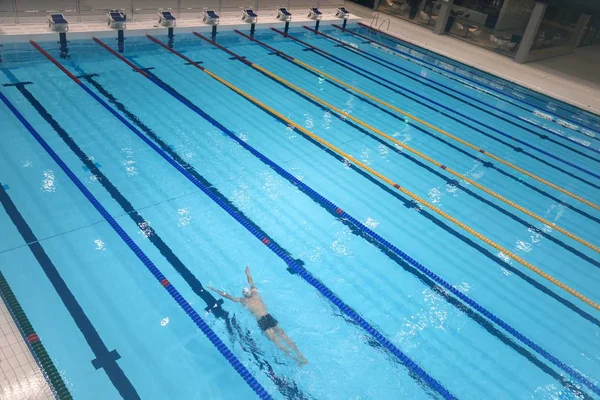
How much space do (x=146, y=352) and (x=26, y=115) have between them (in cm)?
388

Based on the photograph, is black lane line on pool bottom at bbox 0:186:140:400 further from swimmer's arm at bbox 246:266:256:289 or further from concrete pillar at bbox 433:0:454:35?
concrete pillar at bbox 433:0:454:35

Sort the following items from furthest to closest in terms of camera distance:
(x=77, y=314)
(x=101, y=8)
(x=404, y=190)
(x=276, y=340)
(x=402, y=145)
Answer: (x=101, y=8)
(x=402, y=145)
(x=404, y=190)
(x=276, y=340)
(x=77, y=314)

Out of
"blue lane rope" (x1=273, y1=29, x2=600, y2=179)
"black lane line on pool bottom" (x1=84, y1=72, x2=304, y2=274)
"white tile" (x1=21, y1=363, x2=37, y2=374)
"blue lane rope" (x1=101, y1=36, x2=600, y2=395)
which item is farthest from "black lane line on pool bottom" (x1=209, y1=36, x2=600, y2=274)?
"white tile" (x1=21, y1=363, x2=37, y2=374)

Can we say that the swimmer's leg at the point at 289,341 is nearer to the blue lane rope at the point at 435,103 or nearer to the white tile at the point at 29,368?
the white tile at the point at 29,368

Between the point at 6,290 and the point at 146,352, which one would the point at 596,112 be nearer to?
the point at 146,352

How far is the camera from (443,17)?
12.8 metres

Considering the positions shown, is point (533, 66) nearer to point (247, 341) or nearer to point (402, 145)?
point (402, 145)

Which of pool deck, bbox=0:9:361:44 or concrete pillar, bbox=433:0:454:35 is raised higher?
concrete pillar, bbox=433:0:454:35

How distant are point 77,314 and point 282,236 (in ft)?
6.28

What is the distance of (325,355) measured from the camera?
3146 mm

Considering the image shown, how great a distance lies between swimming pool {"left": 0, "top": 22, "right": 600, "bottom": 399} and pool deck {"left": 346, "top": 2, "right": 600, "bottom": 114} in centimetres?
303

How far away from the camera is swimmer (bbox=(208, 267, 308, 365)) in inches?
123

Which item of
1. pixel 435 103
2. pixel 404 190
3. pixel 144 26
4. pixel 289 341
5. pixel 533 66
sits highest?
pixel 533 66

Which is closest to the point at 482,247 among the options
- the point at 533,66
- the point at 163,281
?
the point at 163,281
